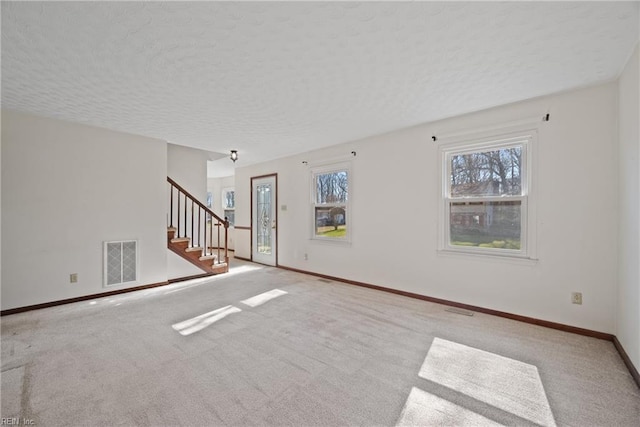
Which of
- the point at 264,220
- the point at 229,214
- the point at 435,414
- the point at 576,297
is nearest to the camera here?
the point at 435,414

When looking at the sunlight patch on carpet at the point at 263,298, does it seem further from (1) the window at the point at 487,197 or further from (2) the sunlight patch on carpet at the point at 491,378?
(1) the window at the point at 487,197

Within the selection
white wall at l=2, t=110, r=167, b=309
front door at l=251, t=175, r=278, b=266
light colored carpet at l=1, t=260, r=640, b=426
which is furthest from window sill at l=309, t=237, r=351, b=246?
white wall at l=2, t=110, r=167, b=309

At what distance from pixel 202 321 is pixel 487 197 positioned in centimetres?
365

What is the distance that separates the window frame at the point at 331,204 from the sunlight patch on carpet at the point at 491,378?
2581 mm

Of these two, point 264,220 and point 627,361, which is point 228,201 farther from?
point 627,361

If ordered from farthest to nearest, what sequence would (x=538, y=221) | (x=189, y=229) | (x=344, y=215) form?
(x=189, y=229), (x=344, y=215), (x=538, y=221)

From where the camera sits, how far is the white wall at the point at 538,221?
8.86 ft

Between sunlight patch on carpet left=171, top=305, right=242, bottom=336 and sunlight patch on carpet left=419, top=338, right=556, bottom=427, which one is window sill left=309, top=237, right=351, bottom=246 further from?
sunlight patch on carpet left=419, top=338, right=556, bottom=427

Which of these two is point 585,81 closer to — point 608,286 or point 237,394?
point 608,286

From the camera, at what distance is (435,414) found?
1.70 meters

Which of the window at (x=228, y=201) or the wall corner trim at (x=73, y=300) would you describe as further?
the window at (x=228, y=201)

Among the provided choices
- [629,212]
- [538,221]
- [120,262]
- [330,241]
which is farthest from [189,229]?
[629,212]

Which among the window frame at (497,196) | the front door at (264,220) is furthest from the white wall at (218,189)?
the window frame at (497,196)

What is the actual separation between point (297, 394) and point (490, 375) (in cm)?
146
